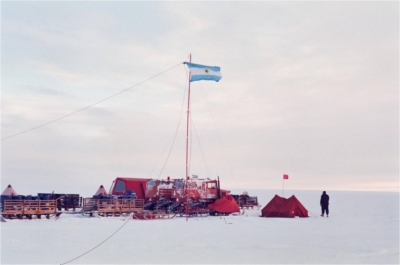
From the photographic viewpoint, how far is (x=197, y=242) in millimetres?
16016

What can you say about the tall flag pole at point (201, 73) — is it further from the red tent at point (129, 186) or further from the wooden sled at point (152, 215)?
the red tent at point (129, 186)

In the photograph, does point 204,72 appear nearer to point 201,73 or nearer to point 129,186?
point 201,73

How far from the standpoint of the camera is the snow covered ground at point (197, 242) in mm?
13000

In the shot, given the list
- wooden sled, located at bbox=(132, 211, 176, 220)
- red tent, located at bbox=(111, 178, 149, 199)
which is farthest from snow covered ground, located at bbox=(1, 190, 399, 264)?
red tent, located at bbox=(111, 178, 149, 199)

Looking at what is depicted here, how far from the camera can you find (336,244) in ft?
52.4

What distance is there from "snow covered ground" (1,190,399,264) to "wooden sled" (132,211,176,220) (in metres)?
1.50

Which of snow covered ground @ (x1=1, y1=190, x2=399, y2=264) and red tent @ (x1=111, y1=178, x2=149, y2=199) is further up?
red tent @ (x1=111, y1=178, x2=149, y2=199)

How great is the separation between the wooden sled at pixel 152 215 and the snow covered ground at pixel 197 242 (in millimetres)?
1504

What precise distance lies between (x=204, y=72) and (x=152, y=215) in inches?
310

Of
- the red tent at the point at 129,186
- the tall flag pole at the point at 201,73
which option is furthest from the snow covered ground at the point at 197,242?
the red tent at the point at 129,186

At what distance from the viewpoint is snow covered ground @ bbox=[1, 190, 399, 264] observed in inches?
512

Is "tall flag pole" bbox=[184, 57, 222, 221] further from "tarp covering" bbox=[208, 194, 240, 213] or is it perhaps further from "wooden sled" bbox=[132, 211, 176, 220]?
"tarp covering" bbox=[208, 194, 240, 213]

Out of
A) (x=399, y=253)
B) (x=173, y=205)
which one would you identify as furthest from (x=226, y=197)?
(x=399, y=253)

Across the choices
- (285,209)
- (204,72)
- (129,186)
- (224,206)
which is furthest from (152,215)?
(204,72)
